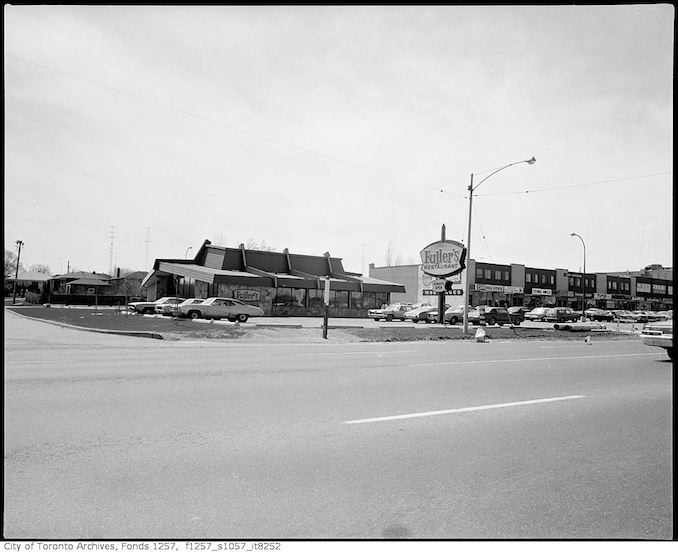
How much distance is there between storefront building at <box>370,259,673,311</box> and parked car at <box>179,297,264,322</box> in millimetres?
31111

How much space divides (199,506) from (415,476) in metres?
1.82

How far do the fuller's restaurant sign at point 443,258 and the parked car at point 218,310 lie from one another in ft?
41.5

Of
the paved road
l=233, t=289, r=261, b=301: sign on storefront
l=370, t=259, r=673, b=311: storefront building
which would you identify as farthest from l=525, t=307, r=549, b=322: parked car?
the paved road

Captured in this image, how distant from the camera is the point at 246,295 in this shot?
43.5 meters

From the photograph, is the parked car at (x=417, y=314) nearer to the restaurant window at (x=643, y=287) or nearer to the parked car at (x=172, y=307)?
the parked car at (x=172, y=307)

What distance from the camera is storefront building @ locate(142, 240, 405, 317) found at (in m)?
43.7

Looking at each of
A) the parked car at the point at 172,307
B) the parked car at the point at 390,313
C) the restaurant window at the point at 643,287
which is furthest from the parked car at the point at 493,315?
the restaurant window at the point at 643,287

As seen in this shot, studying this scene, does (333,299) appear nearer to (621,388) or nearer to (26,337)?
(26,337)

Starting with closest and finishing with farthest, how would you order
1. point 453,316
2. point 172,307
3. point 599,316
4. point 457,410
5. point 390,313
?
point 457,410 < point 172,307 < point 453,316 < point 390,313 < point 599,316

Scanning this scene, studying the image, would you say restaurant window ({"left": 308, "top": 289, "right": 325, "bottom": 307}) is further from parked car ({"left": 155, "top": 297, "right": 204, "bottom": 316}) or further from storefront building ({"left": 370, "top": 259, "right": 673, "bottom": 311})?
storefront building ({"left": 370, "top": 259, "right": 673, "bottom": 311})

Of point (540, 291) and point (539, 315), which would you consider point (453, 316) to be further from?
point (540, 291)

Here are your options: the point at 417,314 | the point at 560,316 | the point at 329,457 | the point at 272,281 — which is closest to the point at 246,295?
the point at 272,281

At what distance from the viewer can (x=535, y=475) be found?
4820mm

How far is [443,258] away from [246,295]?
15.9 metres
